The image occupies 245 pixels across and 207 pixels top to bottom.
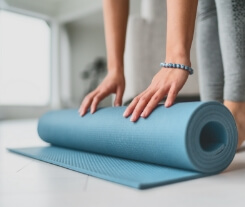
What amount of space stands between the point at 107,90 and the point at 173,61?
504 mm

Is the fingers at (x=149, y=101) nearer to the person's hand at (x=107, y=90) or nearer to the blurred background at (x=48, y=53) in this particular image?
the person's hand at (x=107, y=90)

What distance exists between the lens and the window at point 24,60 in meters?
6.69

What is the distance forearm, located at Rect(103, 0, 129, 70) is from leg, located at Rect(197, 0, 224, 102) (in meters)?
0.40

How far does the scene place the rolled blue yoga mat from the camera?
0.95 meters

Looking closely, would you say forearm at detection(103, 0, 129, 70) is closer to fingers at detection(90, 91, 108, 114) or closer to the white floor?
fingers at detection(90, 91, 108, 114)

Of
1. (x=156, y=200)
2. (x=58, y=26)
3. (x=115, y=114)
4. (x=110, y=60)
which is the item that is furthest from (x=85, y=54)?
(x=156, y=200)

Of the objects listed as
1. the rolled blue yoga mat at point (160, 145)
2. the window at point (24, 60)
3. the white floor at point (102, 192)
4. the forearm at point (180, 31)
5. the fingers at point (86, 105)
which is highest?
the window at point (24, 60)

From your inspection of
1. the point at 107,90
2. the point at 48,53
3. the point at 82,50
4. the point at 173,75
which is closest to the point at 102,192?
the point at 173,75

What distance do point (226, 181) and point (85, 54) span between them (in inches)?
312

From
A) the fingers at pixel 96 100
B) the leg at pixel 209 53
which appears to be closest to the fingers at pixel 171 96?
the fingers at pixel 96 100

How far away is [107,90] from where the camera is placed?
62.4 inches

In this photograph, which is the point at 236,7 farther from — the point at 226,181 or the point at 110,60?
the point at 226,181

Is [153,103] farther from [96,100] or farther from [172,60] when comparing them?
[96,100]

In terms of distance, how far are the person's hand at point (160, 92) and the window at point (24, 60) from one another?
19.3ft
